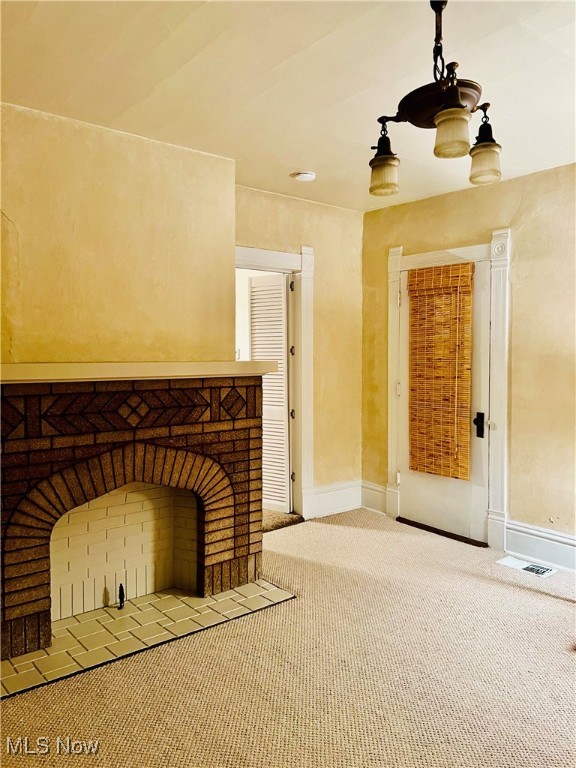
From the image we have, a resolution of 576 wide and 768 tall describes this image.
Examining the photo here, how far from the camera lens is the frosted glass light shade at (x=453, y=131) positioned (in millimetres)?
1838

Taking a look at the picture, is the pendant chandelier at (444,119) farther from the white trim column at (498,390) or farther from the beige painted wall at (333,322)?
the beige painted wall at (333,322)

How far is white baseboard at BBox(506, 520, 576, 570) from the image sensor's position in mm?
Result: 3736

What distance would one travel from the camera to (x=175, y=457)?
3.13 metres

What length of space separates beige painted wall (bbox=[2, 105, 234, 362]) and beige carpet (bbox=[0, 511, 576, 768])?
1553 mm

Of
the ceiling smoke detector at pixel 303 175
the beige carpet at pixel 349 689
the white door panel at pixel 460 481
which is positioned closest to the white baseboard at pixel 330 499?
the white door panel at pixel 460 481

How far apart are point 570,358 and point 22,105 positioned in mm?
3399

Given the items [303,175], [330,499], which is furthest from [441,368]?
[303,175]

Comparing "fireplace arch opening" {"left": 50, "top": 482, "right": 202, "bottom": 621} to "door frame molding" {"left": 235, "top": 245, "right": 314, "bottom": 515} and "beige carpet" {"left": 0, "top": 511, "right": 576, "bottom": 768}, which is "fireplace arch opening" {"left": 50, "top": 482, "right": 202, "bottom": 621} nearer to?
"beige carpet" {"left": 0, "top": 511, "right": 576, "bottom": 768}

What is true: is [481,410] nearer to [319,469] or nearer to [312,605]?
[319,469]

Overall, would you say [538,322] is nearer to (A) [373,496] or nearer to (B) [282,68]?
(A) [373,496]

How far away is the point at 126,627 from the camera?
A: 298cm

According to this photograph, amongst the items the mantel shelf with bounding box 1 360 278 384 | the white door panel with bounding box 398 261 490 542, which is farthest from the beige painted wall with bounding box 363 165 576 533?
the mantel shelf with bounding box 1 360 278 384

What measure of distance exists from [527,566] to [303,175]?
9.75ft

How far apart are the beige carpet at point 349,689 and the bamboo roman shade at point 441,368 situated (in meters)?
1.10
